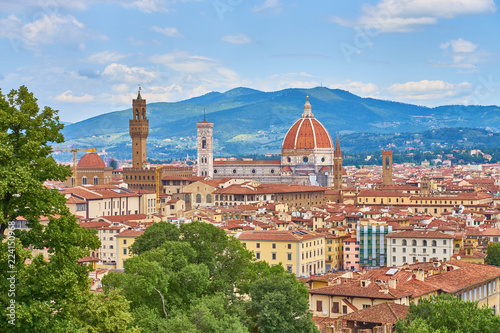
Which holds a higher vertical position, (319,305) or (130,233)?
(130,233)

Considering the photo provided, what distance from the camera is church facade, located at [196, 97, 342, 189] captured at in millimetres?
127375

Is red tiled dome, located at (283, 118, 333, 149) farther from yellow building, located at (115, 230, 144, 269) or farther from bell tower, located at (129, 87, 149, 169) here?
yellow building, located at (115, 230, 144, 269)

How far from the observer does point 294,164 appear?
431 feet

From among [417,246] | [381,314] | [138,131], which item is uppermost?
[138,131]

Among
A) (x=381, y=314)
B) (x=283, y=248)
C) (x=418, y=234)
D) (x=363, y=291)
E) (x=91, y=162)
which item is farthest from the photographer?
(x=91, y=162)

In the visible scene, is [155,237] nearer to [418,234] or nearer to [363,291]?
[363,291]

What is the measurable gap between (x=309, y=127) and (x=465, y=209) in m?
50.2

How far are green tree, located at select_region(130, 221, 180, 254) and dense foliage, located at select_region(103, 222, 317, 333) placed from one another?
3.3 inches

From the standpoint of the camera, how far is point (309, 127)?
Result: 135750 millimetres

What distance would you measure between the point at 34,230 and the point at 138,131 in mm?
95920

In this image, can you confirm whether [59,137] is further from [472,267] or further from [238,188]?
[238,188]

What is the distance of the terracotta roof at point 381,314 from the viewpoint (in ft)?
90.5

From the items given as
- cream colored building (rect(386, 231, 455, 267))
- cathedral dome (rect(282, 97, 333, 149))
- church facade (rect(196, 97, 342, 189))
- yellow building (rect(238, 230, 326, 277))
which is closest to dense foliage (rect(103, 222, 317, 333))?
yellow building (rect(238, 230, 326, 277))

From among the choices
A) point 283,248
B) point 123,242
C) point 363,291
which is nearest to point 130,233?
point 123,242
